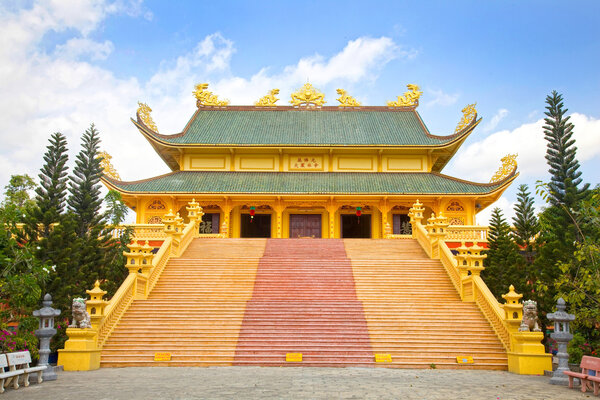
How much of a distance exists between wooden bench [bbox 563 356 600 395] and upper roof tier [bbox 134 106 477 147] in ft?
65.4

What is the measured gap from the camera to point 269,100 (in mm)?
32594

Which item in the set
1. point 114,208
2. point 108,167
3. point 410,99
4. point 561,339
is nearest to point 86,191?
point 114,208

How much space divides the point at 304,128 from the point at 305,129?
16cm

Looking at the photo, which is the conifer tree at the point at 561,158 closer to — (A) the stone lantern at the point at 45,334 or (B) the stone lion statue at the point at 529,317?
(B) the stone lion statue at the point at 529,317

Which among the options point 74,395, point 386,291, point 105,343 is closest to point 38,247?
point 105,343

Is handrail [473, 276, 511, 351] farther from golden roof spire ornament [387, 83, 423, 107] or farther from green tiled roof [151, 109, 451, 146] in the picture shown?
golden roof spire ornament [387, 83, 423, 107]

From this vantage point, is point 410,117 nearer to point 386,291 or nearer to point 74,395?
point 386,291

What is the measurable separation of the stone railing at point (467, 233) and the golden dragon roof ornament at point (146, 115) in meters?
17.3

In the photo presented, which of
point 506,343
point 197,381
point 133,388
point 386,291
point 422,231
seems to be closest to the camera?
point 133,388

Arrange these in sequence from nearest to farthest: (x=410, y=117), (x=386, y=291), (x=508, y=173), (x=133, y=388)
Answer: (x=133, y=388) < (x=386, y=291) < (x=508, y=173) < (x=410, y=117)

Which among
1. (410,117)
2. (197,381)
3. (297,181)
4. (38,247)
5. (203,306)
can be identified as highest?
(410,117)

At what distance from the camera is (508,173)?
1009 inches

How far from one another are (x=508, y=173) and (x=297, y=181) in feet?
35.9

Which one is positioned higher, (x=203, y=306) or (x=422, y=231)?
(x=422, y=231)
